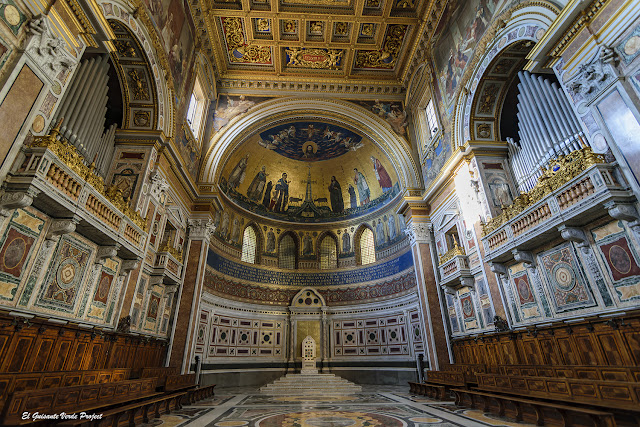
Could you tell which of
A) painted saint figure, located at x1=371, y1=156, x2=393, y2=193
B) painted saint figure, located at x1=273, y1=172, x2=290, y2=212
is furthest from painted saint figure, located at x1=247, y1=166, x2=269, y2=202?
painted saint figure, located at x1=371, y1=156, x2=393, y2=193

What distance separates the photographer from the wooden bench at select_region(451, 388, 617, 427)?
5.39m

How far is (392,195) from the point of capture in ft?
69.1

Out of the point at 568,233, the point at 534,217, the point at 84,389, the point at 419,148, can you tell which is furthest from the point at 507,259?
the point at 84,389

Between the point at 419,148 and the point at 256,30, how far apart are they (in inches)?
454

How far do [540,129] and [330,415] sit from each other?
1112 cm

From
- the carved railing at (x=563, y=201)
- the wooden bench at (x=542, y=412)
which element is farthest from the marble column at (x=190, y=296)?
the carved railing at (x=563, y=201)

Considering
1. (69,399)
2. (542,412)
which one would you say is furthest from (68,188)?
(542,412)

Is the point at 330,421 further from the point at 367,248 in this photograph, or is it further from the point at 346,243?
the point at 346,243

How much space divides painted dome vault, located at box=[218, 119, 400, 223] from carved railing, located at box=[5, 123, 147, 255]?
32.4ft

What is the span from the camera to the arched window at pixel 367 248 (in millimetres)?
22302

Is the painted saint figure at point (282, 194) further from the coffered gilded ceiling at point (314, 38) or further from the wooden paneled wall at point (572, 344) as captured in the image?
the wooden paneled wall at point (572, 344)

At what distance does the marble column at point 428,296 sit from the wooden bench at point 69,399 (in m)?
11.8

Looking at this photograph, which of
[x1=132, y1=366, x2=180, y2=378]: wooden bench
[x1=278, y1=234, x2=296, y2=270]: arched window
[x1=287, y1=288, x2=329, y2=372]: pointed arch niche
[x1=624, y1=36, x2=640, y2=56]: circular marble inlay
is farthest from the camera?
[x1=278, y1=234, x2=296, y2=270]: arched window

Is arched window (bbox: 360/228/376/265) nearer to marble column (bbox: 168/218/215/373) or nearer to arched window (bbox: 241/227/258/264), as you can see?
arched window (bbox: 241/227/258/264)
